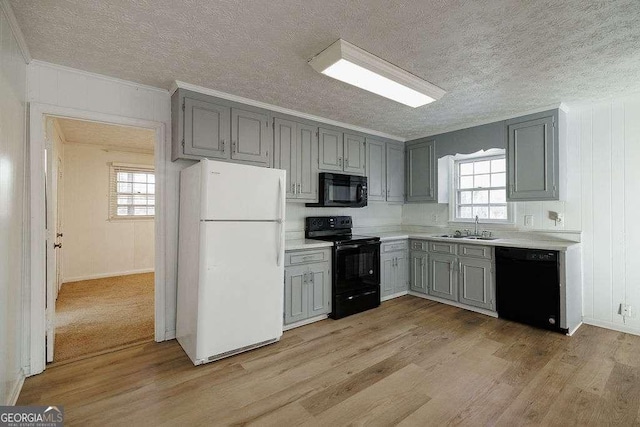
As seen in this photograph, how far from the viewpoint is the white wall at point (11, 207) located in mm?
1701

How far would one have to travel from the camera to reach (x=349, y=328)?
3189mm

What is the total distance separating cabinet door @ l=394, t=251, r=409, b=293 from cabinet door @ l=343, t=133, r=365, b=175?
1332 mm

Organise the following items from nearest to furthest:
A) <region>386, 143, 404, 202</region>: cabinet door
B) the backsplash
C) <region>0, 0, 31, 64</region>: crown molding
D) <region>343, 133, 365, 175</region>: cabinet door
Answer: <region>0, 0, 31, 64</region>: crown molding
the backsplash
<region>343, 133, 365, 175</region>: cabinet door
<region>386, 143, 404, 202</region>: cabinet door

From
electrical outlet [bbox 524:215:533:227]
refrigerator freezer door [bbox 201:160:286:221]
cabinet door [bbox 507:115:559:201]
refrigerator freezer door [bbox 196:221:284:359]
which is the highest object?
cabinet door [bbox 507:115:559:201]

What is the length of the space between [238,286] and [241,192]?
81cm

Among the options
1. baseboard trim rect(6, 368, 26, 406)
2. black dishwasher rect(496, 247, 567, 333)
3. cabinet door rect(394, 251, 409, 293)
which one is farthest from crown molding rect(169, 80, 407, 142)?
baseboard trim rect(6, 368, 26, 406)

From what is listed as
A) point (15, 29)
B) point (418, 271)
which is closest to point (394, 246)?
point (418, 271)

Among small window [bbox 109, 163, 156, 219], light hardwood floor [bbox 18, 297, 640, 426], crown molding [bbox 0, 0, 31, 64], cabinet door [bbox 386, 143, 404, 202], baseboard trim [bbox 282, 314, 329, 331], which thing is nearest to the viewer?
crown molding [bbox 0, 0, 31, 64]

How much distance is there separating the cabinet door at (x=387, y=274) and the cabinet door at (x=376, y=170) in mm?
873

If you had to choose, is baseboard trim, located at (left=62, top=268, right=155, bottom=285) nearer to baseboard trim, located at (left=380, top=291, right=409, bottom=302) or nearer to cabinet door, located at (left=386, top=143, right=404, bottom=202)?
baseboard trim, located at (left=380, top=291, right=409, bottom=302)

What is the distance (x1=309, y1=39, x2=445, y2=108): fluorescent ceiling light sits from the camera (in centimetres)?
210

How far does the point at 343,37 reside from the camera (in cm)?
200

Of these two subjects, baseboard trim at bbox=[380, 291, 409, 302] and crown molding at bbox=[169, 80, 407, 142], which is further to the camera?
baseboard trim at bbox=[380, 291, 409, 302]

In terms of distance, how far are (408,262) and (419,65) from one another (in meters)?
2.83
